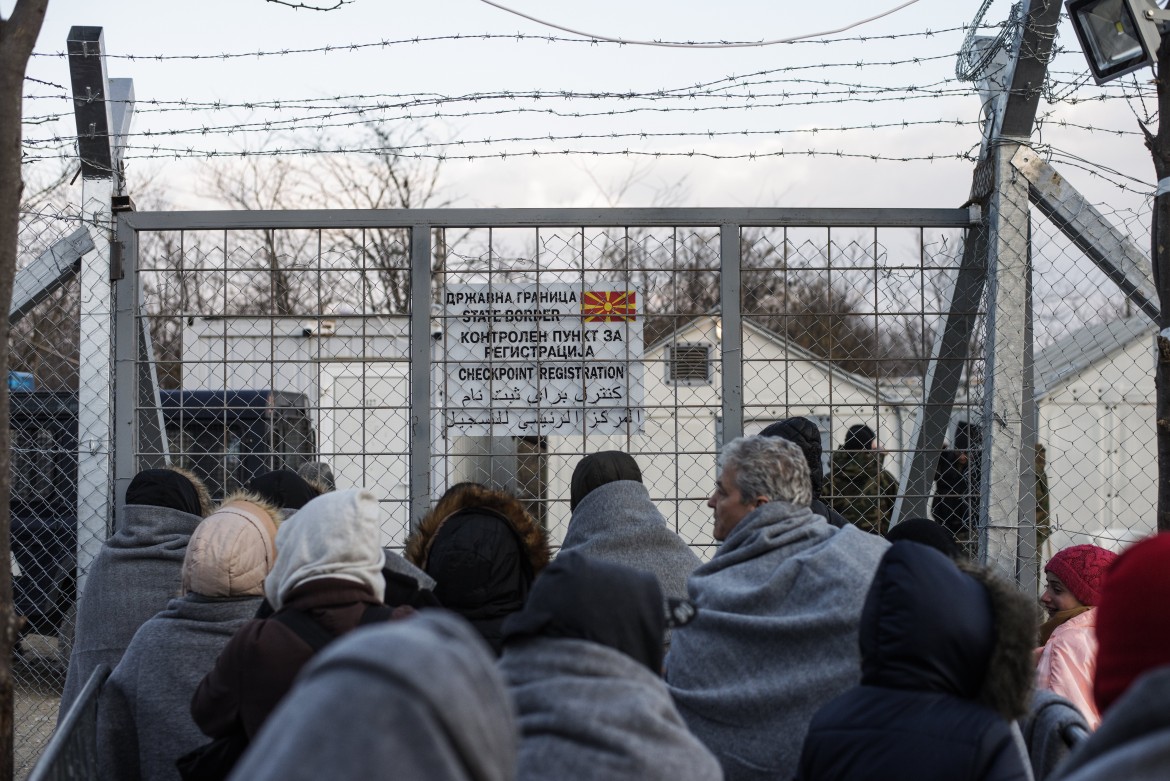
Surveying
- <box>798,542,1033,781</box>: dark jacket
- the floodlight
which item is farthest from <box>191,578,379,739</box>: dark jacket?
the floodlight

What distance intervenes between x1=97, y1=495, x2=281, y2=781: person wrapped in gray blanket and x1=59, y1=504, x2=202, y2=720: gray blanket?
2.35 feet

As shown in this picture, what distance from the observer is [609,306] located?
18.1ft

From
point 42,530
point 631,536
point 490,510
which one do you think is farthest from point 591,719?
point 42,530

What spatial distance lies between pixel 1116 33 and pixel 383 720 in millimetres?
4353

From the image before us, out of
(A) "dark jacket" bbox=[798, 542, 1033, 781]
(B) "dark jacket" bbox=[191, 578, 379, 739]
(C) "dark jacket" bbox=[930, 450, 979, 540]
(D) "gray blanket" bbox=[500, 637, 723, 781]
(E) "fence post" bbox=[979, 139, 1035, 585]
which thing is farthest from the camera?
(C) "dark jacket" bbox=[930, 450, 979, 540]

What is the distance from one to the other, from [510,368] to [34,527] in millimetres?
4978

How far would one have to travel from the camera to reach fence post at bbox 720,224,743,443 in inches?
213

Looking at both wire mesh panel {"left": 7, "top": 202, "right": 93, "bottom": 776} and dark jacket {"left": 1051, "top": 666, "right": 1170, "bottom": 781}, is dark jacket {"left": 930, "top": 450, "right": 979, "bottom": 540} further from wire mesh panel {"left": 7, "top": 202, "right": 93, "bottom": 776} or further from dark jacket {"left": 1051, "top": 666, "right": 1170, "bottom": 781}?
wire mesh panel {"left": 7, "top": 202, "right": 93, "bottom": 776}

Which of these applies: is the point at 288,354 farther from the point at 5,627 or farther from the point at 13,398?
the point at 5,627

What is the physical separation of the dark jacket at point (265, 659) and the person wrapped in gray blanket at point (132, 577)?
5.35 ft

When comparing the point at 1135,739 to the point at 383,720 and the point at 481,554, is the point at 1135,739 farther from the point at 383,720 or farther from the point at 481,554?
the point at 481,554

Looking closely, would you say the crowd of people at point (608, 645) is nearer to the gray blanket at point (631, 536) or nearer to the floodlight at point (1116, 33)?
the gray blanket at point (631, 536)

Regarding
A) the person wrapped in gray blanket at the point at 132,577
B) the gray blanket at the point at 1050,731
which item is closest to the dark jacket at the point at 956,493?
the gray blanket at the point at 1050,731

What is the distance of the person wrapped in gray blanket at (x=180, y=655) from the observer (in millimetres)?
3588
